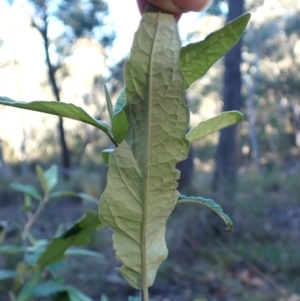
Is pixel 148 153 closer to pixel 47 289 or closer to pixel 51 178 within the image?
pixel 47 289

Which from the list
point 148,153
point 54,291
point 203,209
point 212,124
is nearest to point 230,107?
point 203,209

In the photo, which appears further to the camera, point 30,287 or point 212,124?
point 30,287

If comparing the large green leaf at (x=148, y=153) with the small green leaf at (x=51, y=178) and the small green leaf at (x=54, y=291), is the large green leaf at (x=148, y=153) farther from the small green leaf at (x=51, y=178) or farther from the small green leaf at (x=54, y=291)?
the small green leaf at (x=51, y=178)

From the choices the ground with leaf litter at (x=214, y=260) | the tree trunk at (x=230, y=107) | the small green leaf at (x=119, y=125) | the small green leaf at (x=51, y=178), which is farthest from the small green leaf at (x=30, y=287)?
the tree trunk at (x=230, y=107)

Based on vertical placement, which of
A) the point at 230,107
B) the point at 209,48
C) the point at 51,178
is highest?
the point at 230,107

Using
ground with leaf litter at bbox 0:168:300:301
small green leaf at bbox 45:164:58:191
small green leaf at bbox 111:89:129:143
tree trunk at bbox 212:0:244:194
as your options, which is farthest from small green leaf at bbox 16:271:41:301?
tree trunk at bbox 212:0:244:194
